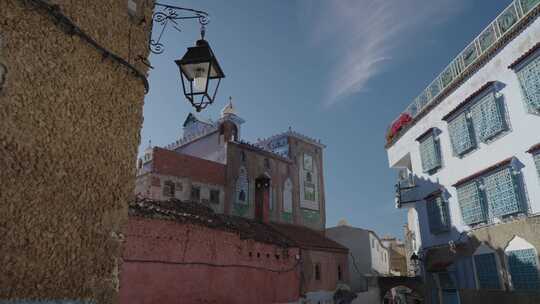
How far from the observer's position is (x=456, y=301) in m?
13.5

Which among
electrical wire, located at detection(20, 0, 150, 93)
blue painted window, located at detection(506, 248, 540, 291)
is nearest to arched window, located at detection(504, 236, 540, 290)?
blue painted window, located at detection(506, 248, 540, 291)

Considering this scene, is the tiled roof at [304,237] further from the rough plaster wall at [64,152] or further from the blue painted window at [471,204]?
the rough plaster wall at [64,152]

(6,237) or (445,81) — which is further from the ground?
(445,81)

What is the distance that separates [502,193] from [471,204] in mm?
1589

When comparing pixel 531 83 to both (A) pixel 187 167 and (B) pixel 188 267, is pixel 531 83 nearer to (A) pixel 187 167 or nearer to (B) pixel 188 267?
(B) pixel 188 267

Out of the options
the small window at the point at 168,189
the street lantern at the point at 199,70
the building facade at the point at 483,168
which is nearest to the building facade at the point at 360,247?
the building facade at the point at 483,168

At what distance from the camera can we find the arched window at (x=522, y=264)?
10227 mm

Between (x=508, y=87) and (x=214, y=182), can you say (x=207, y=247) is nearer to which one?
(x=214, y=182)

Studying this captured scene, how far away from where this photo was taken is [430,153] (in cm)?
1516

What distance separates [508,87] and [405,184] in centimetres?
721

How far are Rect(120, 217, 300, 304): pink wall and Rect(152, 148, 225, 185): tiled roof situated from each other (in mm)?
5636

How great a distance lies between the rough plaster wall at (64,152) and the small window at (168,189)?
13.8 meters

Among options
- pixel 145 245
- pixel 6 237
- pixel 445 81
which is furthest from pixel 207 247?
pixel 445 81

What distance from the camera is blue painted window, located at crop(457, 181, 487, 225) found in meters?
12.1
